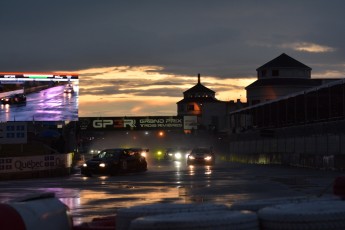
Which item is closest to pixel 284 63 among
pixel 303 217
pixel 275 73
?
pixel 275 73

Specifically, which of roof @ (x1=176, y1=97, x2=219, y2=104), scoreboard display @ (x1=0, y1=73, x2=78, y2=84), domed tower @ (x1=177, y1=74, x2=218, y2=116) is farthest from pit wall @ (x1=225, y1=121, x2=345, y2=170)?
roof @ (x1=176, y1=97, x2=219, y2=104)

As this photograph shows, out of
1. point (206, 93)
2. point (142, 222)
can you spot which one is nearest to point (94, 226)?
point (142, 222)

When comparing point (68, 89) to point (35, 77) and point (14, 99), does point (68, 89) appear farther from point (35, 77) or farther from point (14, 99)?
point (14, 99)

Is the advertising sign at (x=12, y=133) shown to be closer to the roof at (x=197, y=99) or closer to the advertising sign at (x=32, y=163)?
the advertising sign at (x=32, y=163)

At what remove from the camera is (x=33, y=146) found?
1916 inches

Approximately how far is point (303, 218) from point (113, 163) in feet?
103

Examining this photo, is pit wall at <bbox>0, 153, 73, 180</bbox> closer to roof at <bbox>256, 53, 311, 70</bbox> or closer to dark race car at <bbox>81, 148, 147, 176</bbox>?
dark race car at <bbox>81, 148, 147, 176</bbox>

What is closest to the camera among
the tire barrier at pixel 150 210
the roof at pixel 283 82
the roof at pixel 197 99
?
the tire barrier at pixel 150 210

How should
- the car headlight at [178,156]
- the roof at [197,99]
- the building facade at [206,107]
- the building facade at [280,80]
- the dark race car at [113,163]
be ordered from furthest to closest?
the roof at [197,99] < the building facade at [206,107] < the building facade at [280,80] < the car headlight at [178,156] < the dark race car at [113,163]

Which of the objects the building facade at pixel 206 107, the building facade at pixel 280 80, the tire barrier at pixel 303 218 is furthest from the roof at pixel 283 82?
the tire barrier at pixel 303 218

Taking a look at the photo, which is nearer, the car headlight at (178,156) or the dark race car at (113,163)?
the dark race car at (113,163)

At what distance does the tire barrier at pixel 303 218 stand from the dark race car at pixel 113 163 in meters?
30.3

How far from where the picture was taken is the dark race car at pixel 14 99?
7163cm

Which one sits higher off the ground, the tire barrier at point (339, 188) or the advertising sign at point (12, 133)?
the advertising sign at point (12, 133)
